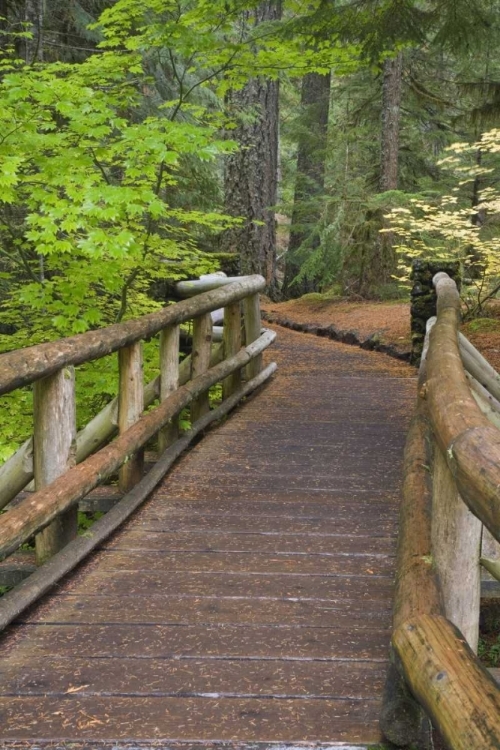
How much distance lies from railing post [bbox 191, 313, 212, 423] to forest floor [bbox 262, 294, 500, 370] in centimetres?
427

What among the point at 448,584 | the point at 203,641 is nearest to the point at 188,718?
the point at 203,641

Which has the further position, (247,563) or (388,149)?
(388,149)

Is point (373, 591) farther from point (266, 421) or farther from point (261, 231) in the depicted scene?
point (261, 231)

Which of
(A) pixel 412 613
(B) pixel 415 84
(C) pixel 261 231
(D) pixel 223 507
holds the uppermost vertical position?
(B) pixel 415 84

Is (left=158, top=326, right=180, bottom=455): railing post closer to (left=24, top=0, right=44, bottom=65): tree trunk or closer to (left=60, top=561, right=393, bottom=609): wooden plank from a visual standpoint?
(left=60, top=561, right=393, bottom=609): wooden plank

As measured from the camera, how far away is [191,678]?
2.83 m

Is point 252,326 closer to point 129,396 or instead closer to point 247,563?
point 129,396

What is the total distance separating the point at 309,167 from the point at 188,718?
19729mm

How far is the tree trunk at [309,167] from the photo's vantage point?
19250mm

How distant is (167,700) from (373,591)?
1325 mm

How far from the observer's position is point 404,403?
8094 mm

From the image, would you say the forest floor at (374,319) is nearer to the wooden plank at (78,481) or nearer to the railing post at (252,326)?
the railing post at (252,326)

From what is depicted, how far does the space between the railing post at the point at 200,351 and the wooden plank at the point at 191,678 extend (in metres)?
3.91

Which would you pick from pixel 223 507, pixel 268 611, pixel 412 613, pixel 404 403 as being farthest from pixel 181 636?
pixel 404 403
